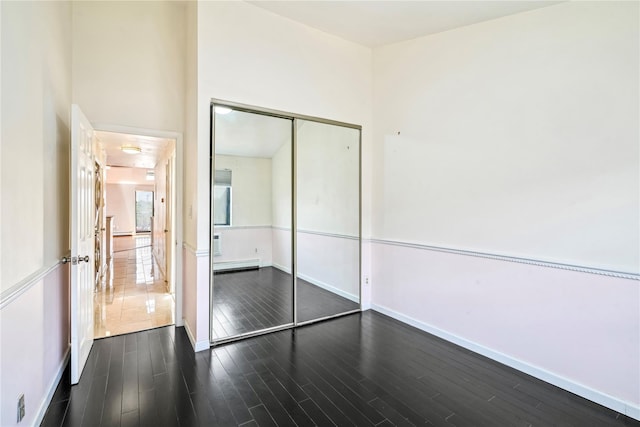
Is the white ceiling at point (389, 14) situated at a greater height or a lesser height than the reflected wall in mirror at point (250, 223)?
greater

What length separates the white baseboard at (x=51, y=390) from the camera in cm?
187

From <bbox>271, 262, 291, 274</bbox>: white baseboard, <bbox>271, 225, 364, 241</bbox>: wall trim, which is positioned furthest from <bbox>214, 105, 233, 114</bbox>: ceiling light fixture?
<bbox>271, 262, 291, 274</bbox>: white baseboard

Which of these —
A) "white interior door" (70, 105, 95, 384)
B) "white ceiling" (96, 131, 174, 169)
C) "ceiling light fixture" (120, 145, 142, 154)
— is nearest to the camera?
"white interior door" (70, 105, 95, 384)

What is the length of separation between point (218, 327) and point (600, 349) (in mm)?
3093

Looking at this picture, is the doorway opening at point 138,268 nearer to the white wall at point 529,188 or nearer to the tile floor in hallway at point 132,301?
the tile floor in hallway at point 132,301

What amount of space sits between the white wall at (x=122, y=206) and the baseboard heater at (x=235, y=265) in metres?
11.7

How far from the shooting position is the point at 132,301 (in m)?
4.22

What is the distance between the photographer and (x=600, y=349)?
2.11m

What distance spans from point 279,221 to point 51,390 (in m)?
2.27

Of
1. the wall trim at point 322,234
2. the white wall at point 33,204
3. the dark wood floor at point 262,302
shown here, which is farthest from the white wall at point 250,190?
the white wall at point 33,204

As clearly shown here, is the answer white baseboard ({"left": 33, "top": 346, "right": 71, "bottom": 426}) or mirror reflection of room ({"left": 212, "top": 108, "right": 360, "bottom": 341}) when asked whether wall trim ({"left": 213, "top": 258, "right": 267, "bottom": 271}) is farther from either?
white baseboard ({"left": 33, "top": 346, "right": 71, "bottom": 426})

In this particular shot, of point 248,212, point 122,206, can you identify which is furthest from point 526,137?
point 122,206

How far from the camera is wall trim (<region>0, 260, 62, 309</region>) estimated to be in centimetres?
141

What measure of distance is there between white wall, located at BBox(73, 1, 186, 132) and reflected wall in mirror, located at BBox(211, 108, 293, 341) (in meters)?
0.82
